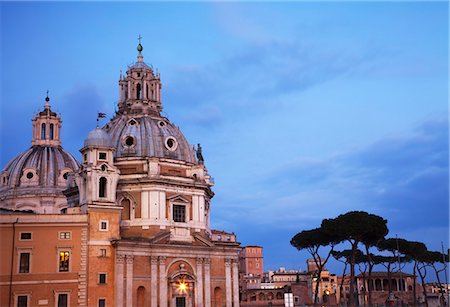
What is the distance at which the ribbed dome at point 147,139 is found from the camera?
6381cm

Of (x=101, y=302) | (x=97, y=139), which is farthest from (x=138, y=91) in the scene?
(x=101, y=302)

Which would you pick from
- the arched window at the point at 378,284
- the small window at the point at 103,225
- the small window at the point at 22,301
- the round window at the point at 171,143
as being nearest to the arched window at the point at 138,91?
the round window at the point at 171,143

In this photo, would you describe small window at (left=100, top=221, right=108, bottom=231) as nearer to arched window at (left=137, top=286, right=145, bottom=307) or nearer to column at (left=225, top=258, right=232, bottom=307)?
arched window at (left=137, top=286, right=145, bottom=307)

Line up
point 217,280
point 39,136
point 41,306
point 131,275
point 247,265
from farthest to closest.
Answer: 1. point 247,265
2. point 39,136
3. point 217,280
4. point 131,275
5. point 41,306

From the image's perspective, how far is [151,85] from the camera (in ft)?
233

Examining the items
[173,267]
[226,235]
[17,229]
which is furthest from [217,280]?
[226,235]

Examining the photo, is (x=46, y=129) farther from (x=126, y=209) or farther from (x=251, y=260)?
(x=251, y=260)

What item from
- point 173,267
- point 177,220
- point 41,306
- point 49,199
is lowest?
point 41,306

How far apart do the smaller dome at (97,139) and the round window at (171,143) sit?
7.77 metres

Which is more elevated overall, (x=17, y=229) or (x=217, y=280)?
(x=17, y=229)

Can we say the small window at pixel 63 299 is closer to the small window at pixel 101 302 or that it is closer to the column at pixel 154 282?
the small window at pixel 101 302

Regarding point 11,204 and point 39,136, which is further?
point 39,136

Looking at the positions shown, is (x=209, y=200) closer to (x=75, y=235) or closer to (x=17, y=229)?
(x=75, y=235)

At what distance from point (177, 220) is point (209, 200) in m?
7.52
